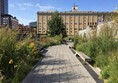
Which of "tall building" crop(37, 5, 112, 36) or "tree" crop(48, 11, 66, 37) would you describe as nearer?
"tree" crop(48, 11, 66, 37)

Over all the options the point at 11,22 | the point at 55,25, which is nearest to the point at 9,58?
the point at 11,22

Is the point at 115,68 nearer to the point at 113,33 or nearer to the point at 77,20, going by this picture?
the point at 113,33

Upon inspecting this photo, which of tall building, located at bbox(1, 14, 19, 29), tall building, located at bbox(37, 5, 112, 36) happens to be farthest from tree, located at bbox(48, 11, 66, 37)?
tall building, located at bbox(37, 5, 112, 36)

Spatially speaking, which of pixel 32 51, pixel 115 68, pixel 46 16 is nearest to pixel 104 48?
pixel 32 51

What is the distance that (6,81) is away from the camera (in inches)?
291

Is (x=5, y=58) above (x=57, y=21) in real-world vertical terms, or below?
below

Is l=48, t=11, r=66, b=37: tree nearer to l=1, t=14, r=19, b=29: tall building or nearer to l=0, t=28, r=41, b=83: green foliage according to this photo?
l=1, t=14, r=19, b=29: tall building

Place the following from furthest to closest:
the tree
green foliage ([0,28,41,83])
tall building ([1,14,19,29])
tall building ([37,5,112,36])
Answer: tall building ([37,5,112,36]) → the tree → tall building ([1,14,19,29]) → green foliage ([0,28,41,83])

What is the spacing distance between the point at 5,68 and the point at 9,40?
99 centimetres

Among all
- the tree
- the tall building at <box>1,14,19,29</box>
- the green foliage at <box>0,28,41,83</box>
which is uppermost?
the tree

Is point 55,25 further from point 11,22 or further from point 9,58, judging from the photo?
point 9,58

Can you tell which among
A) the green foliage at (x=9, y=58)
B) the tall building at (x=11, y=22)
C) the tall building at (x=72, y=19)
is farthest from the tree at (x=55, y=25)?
the tall building at (x=72, y=19)

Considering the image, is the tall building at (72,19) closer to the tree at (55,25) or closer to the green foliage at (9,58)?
the tree at (55,25)

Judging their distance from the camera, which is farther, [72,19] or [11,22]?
[72,19]
